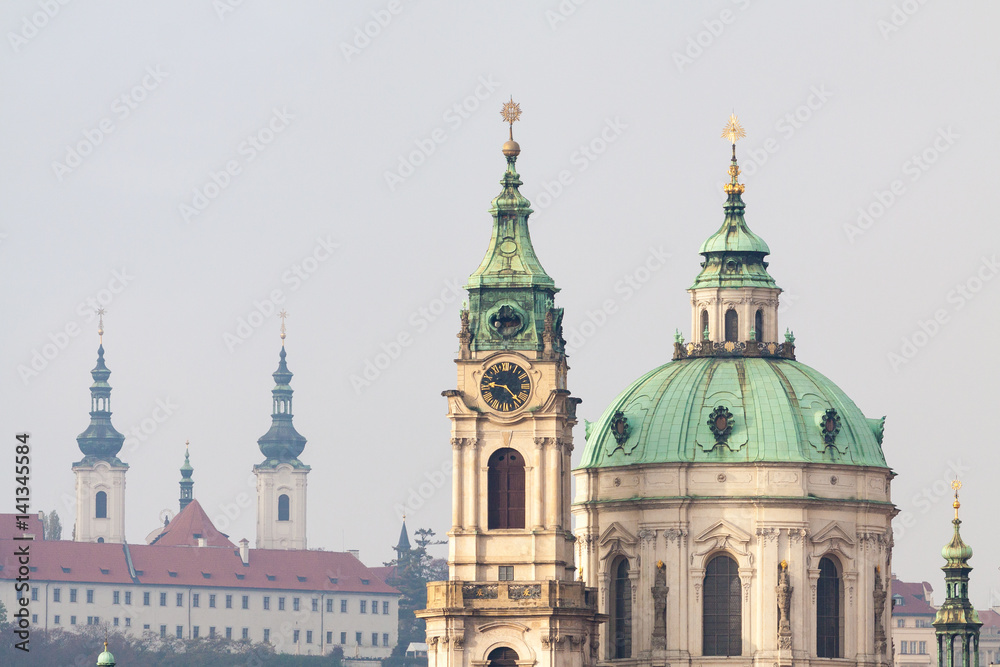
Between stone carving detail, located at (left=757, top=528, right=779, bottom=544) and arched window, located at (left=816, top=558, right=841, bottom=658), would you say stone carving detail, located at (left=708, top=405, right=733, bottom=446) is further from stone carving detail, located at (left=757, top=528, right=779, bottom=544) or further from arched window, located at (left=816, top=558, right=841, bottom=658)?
arched window, located at (left=816, top=558, right=841, bottom=658)

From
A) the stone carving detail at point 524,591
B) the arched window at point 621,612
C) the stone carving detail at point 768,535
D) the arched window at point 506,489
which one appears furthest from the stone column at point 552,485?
the stone carving detail at point 768,535

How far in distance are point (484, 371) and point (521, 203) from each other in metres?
9.05

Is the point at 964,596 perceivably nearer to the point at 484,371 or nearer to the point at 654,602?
the point at 654,602

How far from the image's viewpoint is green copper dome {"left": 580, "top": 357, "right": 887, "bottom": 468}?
15988 centimetres

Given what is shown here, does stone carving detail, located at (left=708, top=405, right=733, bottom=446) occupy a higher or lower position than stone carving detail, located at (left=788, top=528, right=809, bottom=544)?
higher

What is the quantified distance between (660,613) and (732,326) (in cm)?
1640

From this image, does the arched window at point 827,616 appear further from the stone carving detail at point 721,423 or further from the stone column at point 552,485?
the stone column at point 552,485

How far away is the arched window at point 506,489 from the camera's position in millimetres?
149125

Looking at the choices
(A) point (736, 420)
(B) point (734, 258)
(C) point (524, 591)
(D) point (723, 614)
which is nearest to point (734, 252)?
(B) point (734, 258)

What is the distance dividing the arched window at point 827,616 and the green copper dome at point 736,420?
5932 millimetres

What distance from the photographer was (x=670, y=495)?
15975 cm

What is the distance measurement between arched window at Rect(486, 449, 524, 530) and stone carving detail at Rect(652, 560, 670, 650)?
41.4ft

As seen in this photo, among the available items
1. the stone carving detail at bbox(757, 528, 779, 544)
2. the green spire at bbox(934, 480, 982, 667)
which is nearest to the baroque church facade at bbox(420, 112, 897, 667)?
the stone carving detail at bbox(757, 528, 779, 544)

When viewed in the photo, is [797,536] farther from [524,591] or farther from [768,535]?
[524,591]
